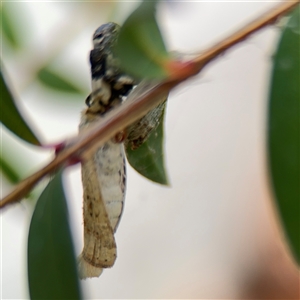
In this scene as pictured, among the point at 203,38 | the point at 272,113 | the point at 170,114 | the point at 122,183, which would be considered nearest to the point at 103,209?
the point at 122,183

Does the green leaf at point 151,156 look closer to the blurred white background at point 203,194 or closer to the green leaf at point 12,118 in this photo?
the green leaf at point 12,118

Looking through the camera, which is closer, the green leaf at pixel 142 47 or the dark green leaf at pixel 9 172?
the green leaf at pixel 142 47

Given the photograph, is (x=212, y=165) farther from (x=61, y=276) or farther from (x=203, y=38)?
(x=61, y=276)

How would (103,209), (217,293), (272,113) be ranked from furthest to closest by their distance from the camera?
1. (217,293)
2. (103,209)
3. (272,113)

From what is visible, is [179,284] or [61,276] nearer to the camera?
[61,276]

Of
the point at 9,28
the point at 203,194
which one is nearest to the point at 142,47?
the point at 9,28

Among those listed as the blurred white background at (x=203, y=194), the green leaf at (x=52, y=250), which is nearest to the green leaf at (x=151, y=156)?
the green leaf at (x=52, y=250)

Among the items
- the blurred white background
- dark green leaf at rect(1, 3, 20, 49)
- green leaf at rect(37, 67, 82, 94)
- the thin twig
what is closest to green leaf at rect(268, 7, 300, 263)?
the thin twig
